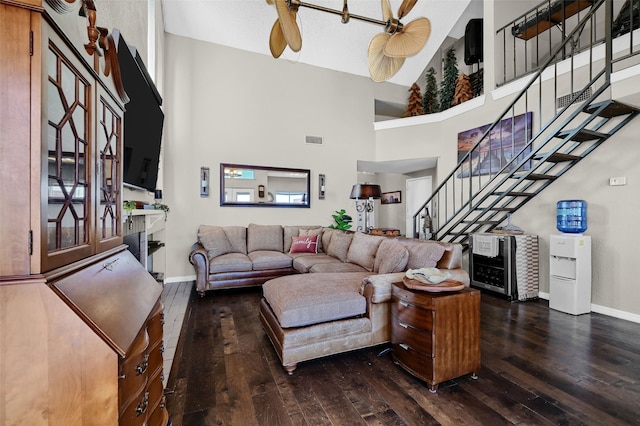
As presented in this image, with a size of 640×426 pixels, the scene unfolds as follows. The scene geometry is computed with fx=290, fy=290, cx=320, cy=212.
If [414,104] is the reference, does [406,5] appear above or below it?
below

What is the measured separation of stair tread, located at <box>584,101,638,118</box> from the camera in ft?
9.87

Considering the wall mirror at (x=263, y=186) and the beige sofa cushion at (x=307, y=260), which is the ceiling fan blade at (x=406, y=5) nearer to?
the beige sofa cushion at (x=307, y=260)

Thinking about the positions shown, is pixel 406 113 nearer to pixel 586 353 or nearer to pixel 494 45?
pixel 494 45

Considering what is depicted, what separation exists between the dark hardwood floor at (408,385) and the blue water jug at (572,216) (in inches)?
45.2

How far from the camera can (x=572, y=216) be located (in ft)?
11.5

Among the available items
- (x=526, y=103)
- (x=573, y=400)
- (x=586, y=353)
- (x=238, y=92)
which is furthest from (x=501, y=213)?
(x=238, y=92)

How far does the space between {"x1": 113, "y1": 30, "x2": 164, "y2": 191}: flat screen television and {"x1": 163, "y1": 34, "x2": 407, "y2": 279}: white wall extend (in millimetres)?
1818

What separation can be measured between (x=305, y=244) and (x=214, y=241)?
59.1 inches

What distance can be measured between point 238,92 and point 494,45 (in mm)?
4585

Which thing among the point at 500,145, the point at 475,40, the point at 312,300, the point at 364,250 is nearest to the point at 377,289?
the point at 312,300

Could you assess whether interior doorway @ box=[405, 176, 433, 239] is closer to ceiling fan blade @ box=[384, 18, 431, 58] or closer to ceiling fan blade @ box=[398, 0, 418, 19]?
ceiling fan blade @ box=[384, 18, 431, 58]

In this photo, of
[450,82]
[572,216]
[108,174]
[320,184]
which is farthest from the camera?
[450,82]

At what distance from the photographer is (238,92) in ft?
17.9

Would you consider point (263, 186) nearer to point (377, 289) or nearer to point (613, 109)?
point (377, 289)
